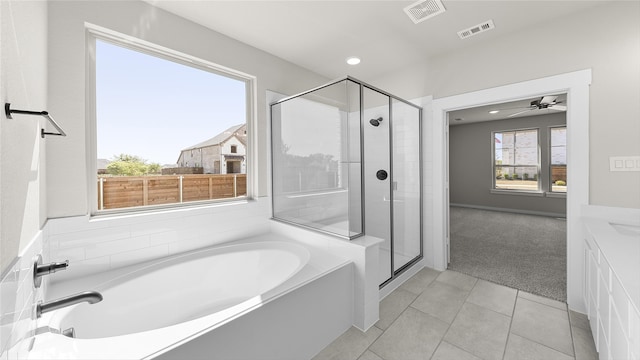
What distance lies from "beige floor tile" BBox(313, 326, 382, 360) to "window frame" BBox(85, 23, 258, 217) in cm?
159

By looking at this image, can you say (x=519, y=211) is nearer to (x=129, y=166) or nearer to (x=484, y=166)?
(x=484, y=166)

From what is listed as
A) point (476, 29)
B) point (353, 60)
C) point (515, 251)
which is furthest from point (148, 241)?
point (515, 251)

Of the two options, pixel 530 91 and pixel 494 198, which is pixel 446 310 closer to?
pixel 530 91

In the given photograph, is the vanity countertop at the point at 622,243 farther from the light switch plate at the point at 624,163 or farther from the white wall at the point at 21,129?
the white wall at the point at 21,129

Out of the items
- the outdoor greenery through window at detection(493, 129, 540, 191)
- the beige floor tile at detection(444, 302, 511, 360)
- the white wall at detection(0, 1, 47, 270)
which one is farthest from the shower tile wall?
the outdoor greenery through window at detection(493, 129, 540, 191)

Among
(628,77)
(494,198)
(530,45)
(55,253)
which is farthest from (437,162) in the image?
(494,198)

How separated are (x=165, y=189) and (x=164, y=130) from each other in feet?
1.69

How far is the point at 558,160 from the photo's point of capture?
18.7 ft

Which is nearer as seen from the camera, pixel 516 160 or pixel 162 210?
pixel 162 210

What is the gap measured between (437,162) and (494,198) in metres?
4.89

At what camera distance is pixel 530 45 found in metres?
2.31

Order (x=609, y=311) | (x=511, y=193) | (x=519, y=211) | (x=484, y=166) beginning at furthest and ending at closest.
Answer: (x=484, y=166) < (x=511, y=193) < (x=519, y=211) < (x=609, y=311)

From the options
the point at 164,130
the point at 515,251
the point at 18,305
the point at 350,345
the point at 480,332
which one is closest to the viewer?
the point at 18,305

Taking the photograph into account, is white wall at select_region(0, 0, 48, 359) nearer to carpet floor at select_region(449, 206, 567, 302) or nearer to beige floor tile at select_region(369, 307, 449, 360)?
beige floor tile at select_region(369, 307, 449, 360)
